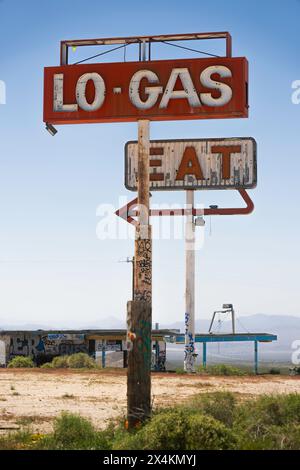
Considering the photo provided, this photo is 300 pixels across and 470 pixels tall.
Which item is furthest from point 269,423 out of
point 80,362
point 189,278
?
point 80,362

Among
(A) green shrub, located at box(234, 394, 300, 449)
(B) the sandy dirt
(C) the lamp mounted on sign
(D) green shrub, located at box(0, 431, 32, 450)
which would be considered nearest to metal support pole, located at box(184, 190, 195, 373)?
(B) the sandy dirt

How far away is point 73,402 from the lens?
20984 mm

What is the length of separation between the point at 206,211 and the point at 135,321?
2656cm

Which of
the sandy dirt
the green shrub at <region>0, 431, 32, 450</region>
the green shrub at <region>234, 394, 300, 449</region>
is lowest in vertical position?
the sandy dirt

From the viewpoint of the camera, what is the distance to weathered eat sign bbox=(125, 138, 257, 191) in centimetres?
3797

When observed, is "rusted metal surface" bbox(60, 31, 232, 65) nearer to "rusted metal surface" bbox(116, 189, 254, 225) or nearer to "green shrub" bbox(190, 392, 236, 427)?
"green shrub" bbox(190, 392, 236, 427)

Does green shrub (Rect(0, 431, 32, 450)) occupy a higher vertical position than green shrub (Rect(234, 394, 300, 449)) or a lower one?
lower

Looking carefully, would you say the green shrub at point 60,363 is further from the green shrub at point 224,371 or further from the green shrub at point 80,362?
the green shrub at point 224,371

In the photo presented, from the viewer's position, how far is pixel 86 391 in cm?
2431

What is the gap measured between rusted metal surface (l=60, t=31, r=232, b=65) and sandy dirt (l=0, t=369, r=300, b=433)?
8.26 m

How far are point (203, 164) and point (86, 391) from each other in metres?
A: 17.7

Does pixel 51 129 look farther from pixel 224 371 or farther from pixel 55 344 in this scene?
pixel 55 344

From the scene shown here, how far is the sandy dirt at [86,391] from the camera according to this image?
17.9 metres
